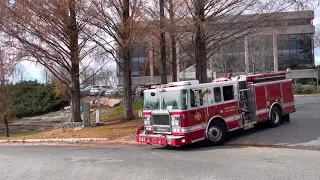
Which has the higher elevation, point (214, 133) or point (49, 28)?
point (49, 28)

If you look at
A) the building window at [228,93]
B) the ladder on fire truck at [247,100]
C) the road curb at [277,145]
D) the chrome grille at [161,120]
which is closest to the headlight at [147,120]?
the chrome grille at [161,120]

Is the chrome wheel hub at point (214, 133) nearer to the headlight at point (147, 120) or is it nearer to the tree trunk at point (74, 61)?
the headlight at point (147, 120)

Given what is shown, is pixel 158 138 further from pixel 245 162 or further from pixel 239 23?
pixel 239 23

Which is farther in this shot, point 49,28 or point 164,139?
point 49,28

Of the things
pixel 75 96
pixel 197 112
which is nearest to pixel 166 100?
pixel 197 112

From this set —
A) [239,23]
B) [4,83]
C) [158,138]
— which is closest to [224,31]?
[239,23]

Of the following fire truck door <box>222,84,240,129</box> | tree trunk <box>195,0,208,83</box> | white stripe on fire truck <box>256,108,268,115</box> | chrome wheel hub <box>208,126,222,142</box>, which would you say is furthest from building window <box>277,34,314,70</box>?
chrome wheel hub <box>208,126,222,142</box>

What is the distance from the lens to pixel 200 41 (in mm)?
18328

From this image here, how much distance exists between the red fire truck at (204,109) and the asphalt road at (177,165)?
26.9 inches

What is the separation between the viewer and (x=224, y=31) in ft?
61.9

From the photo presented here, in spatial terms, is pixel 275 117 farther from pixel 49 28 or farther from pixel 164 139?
pixel 49 28

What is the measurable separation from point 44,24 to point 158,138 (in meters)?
11.7

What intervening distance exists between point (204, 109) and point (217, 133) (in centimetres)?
107

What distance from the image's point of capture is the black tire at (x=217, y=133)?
1318 centimetres
